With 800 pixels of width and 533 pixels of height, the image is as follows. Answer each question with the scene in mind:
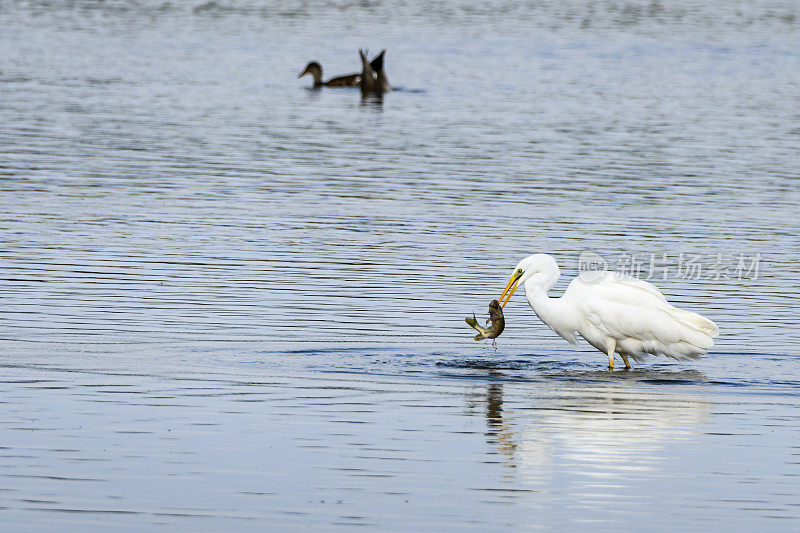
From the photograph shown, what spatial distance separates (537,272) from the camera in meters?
13.2

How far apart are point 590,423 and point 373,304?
174 inches

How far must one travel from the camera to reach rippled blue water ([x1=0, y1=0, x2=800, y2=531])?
8.96 metres

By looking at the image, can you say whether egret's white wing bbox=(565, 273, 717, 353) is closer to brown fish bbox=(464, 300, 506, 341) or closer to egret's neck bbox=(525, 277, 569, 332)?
egret's neck bbox=(525, 277, 569, 332)

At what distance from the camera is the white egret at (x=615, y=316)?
1296 centimetres

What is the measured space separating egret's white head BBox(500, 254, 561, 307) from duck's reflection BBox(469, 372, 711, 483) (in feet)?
3.33

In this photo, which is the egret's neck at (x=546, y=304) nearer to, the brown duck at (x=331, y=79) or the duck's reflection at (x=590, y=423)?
the duck's reflection at (x=590, y=423)

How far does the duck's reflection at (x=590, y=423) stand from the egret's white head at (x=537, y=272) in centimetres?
102

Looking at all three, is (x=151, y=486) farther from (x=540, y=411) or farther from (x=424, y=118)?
(x=424, y=118)

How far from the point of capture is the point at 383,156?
25.8 meters

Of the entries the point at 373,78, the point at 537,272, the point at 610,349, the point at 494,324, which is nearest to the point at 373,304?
the point at 537,272

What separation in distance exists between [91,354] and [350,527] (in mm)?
4576

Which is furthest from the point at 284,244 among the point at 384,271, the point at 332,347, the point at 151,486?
the point at 151,486

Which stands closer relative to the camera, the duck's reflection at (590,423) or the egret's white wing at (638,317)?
the duck's reflection at (590,423)

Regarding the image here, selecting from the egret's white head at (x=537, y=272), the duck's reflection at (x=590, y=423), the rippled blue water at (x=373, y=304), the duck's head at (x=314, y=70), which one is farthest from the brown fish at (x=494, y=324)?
the duck's head at (x=314, y=70)
